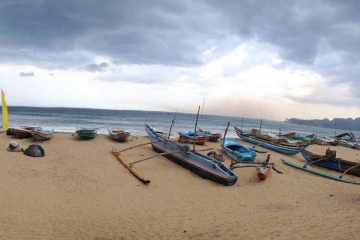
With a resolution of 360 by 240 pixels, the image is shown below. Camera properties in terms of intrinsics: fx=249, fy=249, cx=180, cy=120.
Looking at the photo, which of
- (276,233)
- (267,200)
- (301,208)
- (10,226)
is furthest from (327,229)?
(10,226)

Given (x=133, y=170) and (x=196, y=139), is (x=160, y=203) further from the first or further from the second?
(x=196, y=139)

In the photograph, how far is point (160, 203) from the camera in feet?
33.3

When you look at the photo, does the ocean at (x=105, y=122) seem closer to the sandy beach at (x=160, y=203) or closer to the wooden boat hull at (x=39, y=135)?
the wooden boat hull at (x=39, y=135)

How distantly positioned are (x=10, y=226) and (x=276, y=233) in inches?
307

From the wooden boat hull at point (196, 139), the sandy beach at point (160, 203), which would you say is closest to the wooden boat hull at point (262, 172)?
the sandy beach at point (160, 203)

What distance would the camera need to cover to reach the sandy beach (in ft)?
24.1

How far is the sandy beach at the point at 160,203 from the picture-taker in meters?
7.35

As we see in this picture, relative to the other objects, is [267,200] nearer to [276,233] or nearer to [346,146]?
[276,233]

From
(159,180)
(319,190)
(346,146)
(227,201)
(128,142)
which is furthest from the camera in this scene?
(346,146)

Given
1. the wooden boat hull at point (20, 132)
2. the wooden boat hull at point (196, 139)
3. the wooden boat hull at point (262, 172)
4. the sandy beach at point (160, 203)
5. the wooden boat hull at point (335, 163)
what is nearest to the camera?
the sandy beach at point (160, 203)

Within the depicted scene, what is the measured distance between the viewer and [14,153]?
16312 mm

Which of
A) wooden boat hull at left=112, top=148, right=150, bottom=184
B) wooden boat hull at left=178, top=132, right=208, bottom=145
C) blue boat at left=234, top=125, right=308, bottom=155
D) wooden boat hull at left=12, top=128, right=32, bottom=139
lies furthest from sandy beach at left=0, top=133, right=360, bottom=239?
wooden boat hull at left=178, top=132, right=208, bottom=145

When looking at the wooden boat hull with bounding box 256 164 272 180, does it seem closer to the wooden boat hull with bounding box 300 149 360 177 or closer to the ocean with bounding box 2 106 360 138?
the wooden boat hull with bounding box 300 149 360 177

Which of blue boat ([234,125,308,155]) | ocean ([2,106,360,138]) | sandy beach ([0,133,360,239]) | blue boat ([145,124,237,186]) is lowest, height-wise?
ocean ([2,106,360,138])
